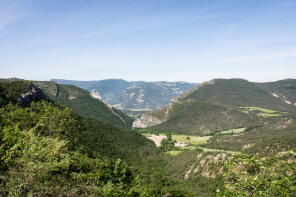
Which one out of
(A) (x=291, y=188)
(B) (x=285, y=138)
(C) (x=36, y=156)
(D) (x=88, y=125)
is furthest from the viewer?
(D) (x=88, y=125)

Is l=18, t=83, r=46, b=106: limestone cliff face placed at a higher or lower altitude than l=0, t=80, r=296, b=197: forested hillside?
higher

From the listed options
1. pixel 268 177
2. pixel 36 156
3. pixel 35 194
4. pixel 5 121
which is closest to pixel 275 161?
pixel 268 177

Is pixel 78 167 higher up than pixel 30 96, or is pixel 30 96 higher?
pixel 30 96

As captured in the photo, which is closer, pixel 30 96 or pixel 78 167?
pixel 78 167

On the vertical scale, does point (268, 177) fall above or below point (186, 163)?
above

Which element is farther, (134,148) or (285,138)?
(134,148)

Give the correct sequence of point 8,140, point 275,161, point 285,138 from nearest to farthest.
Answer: point 275,161 → point 8,140 → point 285,138

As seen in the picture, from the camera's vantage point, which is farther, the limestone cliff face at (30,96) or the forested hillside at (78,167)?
the limestone cliff face at (30,96)

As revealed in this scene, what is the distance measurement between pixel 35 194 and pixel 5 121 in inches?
1072

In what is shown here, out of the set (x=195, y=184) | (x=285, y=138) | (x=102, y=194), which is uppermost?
(x=102, y=194)

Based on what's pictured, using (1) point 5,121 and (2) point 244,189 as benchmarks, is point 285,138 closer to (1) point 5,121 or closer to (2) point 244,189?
(2) point 244,189

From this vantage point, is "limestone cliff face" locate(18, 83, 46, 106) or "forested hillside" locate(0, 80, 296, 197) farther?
"limestone cliff face" locate(18, 83, 46, 106)

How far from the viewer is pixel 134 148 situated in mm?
161875

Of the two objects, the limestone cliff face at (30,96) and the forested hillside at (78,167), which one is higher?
the limestone cliff face at (30,96)
